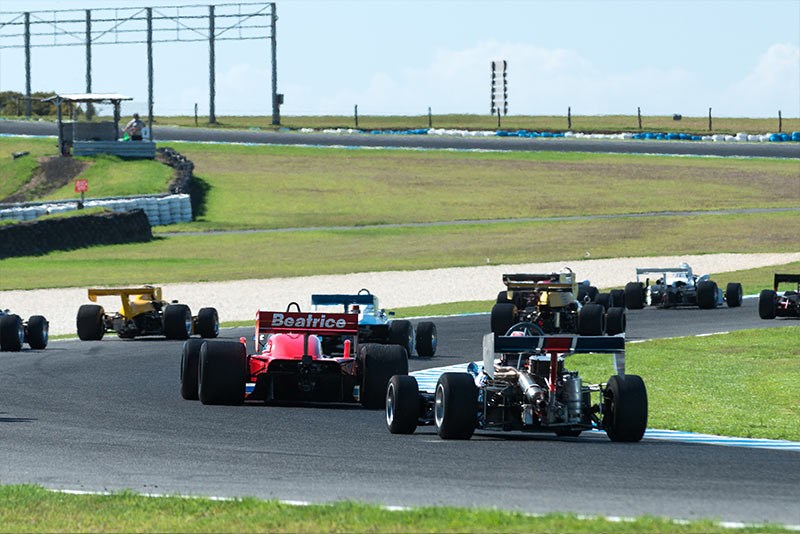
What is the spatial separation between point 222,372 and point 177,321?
438 inches

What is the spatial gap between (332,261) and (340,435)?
39.1 metres

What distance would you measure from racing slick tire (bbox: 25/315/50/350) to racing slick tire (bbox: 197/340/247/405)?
10020 mm

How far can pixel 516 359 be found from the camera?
648 inches

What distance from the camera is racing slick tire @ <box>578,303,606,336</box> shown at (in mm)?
30688

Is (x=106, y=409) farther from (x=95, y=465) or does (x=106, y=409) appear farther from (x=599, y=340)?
(x=599, y=340)

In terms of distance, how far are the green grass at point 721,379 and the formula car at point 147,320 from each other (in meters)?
7.45

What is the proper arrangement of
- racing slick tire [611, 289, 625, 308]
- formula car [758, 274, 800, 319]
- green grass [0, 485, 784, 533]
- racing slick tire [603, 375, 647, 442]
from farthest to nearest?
1. racing slick tire [611, 289, 625, 308]
2. formula car [758, 274, 800, 319]
3. racing slick tire [603, 375, 647, 442]
4. green grass [0, 485, 784, 533]

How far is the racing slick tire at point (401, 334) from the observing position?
26.2 meters

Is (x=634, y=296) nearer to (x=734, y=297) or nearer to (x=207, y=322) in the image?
(x=734, y=297)

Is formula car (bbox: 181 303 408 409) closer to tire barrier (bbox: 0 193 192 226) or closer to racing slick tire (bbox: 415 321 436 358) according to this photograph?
racing slick tire (bbox: 415 321 436 358)

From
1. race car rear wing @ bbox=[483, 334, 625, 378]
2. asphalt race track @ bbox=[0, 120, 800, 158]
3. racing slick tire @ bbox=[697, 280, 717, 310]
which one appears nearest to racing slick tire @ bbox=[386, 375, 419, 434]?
race car rear wing @ bbox=[483, 334, 625, 378]

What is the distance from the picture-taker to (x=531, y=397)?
49.9 feet

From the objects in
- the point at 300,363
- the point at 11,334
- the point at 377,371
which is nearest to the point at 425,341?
the point at 11,334

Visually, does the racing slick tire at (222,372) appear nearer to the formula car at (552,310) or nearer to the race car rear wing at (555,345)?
the race car rear wing at (555,345)
